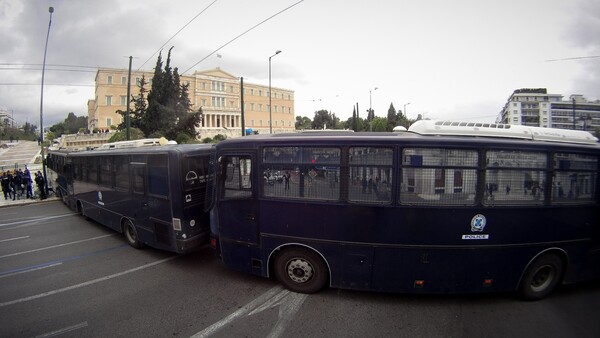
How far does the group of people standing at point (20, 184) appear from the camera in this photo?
1641cm

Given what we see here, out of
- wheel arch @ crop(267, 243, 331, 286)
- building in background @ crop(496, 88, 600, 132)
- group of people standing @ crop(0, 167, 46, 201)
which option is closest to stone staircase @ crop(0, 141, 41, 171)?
group of people standing @ crop(0, 167, 46, 201)

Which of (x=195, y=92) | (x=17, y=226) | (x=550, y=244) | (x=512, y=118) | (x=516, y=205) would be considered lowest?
(x=17, y=226)

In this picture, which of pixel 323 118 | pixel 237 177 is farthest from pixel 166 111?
pixel 323 118

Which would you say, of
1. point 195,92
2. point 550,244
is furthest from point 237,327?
point 195,92

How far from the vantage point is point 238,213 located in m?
4.80

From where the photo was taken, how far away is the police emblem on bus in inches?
156

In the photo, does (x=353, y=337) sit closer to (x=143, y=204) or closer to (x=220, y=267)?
(x=220, y=267)

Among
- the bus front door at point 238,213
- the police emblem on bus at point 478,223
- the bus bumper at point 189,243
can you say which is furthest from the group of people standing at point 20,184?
the police emblem on bus at point 478,223

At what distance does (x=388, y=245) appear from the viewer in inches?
161

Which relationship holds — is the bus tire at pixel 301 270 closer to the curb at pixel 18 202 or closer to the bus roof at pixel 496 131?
the bus roof at pixel 496 131

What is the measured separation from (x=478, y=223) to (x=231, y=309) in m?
3.91

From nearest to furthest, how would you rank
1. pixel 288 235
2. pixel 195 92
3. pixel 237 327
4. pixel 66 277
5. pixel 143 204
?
pixel 237 327
pixel 288 235
pixel 66 277
pixel 143 204
pixel 195 92

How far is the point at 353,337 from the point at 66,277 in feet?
19.3

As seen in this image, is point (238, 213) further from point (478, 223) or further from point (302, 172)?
point (478, 223)
